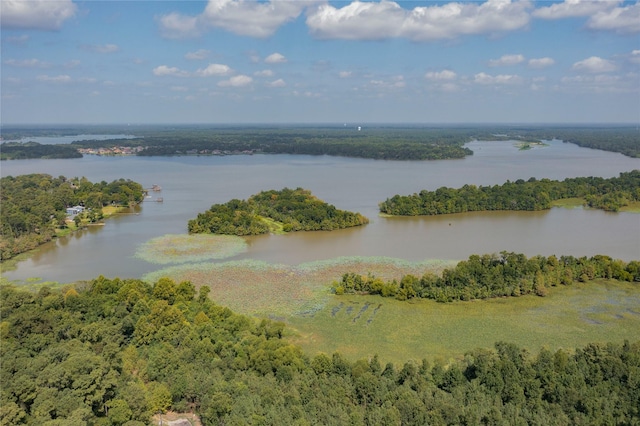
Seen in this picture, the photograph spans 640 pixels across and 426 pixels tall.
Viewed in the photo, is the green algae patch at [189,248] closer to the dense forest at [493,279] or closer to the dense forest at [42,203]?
the dense forest at [42,203]

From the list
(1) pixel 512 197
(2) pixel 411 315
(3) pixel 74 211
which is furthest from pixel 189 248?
(1) pixel 512 197

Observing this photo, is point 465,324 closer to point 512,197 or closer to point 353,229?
point 353,229

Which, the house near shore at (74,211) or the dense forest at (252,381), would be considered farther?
the house near shore at (74,211)

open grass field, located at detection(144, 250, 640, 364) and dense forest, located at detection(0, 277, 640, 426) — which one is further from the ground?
dense forest, located at detection(0, 277, 640, 426)

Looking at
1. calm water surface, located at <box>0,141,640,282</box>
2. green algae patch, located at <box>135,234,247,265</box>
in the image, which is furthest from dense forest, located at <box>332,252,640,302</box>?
green algae patch, located at <box>135,234,247,265</box>

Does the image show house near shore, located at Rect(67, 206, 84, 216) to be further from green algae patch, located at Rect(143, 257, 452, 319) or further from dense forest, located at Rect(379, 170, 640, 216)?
dense forest, located at Rect(379, 170, 640, 216)

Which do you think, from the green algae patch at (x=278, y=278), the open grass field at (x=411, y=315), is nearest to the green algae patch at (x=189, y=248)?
the green algae patch at (x=278, y=278)
